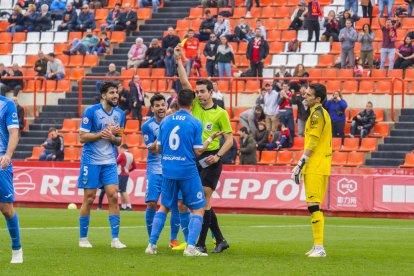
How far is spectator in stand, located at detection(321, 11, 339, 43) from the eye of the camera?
126 feet

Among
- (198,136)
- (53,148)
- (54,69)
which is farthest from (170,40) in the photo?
(198,136)

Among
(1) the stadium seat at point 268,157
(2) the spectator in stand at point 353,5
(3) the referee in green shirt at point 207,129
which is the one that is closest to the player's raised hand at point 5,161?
(3) the referee in green shirt at point 207,129

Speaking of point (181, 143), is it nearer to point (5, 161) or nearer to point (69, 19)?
point (5, 161)

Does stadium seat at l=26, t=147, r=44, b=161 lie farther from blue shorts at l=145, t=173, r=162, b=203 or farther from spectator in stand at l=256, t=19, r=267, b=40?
blue shorts at l=145, t=173, r=162, b=203

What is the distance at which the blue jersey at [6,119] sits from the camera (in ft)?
46.4

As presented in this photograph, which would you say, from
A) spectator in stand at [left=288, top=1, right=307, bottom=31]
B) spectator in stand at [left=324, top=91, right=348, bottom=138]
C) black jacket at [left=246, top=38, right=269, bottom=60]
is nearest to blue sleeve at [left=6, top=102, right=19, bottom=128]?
spectator in stand at [left=324, top=91, right=348, bottom=138]

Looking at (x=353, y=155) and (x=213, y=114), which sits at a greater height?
(x=213, y=114)

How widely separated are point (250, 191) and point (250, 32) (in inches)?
412

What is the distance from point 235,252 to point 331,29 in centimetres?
2291

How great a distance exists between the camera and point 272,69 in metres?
38.9

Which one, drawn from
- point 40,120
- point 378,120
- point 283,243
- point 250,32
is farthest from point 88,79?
point 283,243

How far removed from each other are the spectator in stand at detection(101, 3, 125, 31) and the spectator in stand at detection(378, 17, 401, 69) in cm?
1139

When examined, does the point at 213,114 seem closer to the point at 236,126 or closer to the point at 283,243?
the point at 283,243

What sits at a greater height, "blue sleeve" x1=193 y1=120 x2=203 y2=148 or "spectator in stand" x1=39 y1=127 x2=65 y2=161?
"blue sleeve" x1=193 y1=120 x2=203 y2=148
